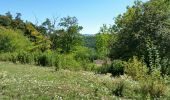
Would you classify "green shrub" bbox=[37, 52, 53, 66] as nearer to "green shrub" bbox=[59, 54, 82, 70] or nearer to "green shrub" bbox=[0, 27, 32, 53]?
"green shrub" bbox=[59, 54, 82, 70]

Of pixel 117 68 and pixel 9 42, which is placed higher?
pixel 9 42

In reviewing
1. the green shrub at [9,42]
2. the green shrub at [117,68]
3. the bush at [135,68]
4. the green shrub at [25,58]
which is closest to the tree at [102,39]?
the green shrub at [9,42]

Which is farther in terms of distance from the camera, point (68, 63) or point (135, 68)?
point (68, 63)

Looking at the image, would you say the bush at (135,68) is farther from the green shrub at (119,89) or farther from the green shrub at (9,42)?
the green shrub at (9,42)

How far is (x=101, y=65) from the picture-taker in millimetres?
40188

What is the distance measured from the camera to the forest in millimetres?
13617

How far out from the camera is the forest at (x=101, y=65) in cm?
1362

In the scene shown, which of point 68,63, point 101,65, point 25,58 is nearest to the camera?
point 68,63

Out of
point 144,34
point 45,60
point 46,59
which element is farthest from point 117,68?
point 45,60

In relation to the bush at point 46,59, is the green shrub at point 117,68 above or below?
below

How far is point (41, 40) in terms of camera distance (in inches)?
2810

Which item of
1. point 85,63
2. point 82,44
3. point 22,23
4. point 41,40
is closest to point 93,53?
point 82,44

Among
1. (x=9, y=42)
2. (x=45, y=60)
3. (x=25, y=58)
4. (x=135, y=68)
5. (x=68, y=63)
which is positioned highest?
(x=9, y=42)

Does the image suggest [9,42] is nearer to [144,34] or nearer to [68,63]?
[68,63]
